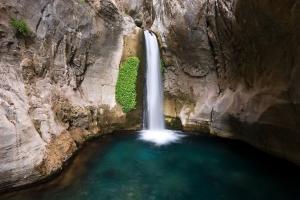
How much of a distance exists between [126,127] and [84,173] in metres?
5.51

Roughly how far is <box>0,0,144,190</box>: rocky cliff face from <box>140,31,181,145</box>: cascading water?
4.16ft

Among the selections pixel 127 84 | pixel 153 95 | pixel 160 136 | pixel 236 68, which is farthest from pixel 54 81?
pixel 236 68

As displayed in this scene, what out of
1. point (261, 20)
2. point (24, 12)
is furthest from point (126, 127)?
point (261, 20)

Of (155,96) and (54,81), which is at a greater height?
(54,81)

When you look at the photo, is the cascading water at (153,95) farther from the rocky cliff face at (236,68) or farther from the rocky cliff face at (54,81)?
the rocky cliff face at (54,81)

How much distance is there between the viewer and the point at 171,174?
9.56 meters

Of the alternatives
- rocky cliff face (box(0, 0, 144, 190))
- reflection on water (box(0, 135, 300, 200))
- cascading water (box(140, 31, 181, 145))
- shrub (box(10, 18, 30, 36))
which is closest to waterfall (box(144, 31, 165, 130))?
cascading water (box(140, 31, 181, 145))

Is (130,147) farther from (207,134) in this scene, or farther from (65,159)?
(207,134)

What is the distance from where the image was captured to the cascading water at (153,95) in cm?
1476

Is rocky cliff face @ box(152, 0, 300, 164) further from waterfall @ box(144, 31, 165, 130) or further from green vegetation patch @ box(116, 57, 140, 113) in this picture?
green vegetation patch @ box(116, 57, 140, 113)

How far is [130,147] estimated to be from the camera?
12.3 metres

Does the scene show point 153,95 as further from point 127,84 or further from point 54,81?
point 54,81

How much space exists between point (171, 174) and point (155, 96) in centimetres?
673

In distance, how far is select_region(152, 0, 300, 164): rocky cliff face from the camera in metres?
9.59
